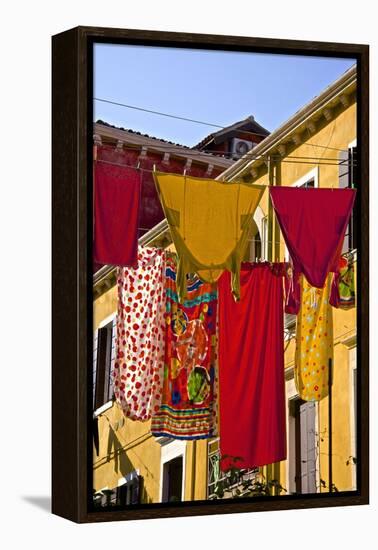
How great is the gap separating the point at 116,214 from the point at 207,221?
0.67 metres

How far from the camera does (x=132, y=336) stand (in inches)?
435

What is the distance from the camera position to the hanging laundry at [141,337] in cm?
1102

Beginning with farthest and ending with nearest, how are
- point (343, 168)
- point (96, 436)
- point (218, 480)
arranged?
point (343, 168)
point (218, 480)
point (96, 436)

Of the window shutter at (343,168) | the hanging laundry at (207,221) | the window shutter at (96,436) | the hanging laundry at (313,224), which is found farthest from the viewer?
the window shutter at (343,168)

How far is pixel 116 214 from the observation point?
35.8ft

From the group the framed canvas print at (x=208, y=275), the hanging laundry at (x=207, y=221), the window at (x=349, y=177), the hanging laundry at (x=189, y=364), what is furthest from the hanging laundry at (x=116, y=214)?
the window at (x=349, y=177)

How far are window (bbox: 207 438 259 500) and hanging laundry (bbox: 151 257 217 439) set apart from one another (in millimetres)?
124

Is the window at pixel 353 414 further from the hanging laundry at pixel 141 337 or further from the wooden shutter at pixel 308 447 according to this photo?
the hanging laundry at pixel 141 337

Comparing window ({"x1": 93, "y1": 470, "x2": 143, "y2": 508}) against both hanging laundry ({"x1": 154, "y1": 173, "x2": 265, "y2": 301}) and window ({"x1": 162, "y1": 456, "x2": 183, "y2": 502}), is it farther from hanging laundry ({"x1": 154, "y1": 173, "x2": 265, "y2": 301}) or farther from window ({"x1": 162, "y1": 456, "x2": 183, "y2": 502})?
hanging laundry ({"x1": 154, "y1": 173, "x2": 265, "y2": 301})

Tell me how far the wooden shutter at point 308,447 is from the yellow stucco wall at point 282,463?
0.05 metres

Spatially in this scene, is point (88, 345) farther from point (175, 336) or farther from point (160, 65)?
point (160, 65)

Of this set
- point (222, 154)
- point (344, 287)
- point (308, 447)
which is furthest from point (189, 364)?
point (222, 154)

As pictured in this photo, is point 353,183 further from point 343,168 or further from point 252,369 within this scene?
point 252,369

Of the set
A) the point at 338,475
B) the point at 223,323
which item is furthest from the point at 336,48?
the point at 338,475
